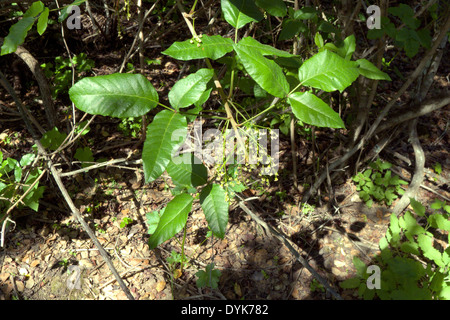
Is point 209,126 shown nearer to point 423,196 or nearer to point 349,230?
point 349,230

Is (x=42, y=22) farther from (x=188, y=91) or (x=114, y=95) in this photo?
(x=188, y=91)

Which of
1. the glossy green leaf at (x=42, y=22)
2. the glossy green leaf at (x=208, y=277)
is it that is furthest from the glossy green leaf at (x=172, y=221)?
the glossy green leaf at (x=208, y=277)

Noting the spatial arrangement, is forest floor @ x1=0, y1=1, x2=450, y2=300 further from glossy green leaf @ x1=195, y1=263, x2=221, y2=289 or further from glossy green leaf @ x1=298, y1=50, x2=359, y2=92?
glossy green leaf @ x1=298, y1=50, x2=359, y2=92

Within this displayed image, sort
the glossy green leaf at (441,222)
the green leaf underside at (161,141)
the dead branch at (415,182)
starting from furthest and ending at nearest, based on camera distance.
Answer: the dead branch at (415,182) < the glossy green leaf at (441,222) < the green leaf underside at (161,141)

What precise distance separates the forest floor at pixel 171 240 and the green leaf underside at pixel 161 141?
1109mm

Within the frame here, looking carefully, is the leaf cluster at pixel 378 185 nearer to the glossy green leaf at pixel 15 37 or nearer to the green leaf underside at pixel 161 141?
the green leaf underside at pixel 161 141

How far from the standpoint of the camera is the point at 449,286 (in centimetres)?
208

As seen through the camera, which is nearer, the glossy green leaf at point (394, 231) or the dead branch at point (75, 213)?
the dead branch at point (75, 213)

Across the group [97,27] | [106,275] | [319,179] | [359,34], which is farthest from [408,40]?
[97,27]

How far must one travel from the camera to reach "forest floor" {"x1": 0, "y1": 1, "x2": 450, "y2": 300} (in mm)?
2303


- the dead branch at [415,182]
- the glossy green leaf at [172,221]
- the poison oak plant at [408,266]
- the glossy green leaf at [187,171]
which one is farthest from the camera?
the dead branch at [415,182]

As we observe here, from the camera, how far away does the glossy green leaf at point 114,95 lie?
3.27 feet

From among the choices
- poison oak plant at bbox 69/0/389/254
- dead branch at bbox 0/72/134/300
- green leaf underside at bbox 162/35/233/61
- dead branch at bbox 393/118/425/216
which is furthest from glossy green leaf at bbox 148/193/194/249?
dead branch at bbox 393/118/425/216

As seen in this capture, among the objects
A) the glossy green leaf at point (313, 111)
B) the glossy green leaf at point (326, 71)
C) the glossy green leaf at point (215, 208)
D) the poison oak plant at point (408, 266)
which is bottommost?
the poison oak plant at point (408, 266)
